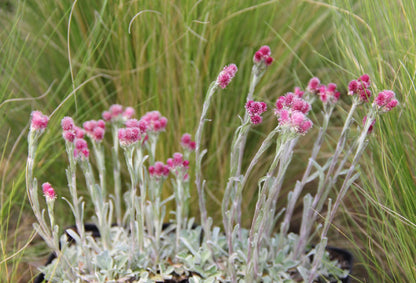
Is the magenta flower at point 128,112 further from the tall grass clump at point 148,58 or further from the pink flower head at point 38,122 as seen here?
the pink flower head at point 38,122

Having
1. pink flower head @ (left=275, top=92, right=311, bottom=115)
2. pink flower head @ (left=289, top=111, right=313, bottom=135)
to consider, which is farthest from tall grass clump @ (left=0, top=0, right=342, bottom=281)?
pink flower head @ (left=289, top=111, right=313, bottom=135)

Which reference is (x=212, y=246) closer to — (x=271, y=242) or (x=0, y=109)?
(x=271, y=242)

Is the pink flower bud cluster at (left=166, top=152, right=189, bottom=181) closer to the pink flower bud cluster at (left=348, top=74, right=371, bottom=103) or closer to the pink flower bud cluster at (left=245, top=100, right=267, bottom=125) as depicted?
the pink flower bud cluster at (left=245, top=100, right=267, bottom=125)

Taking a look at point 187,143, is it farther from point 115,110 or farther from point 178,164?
point 115,110

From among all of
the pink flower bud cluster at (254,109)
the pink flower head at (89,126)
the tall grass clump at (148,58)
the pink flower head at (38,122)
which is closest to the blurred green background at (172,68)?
the tall grass clump at (148,58)

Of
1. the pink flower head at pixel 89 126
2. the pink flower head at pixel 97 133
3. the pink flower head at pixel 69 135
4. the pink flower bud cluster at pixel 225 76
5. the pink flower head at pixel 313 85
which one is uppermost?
the pink flower bud cluster at pixel 225 76

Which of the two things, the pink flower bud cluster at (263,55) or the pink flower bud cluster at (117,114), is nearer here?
the pink flower bud cluster at (263,55)
